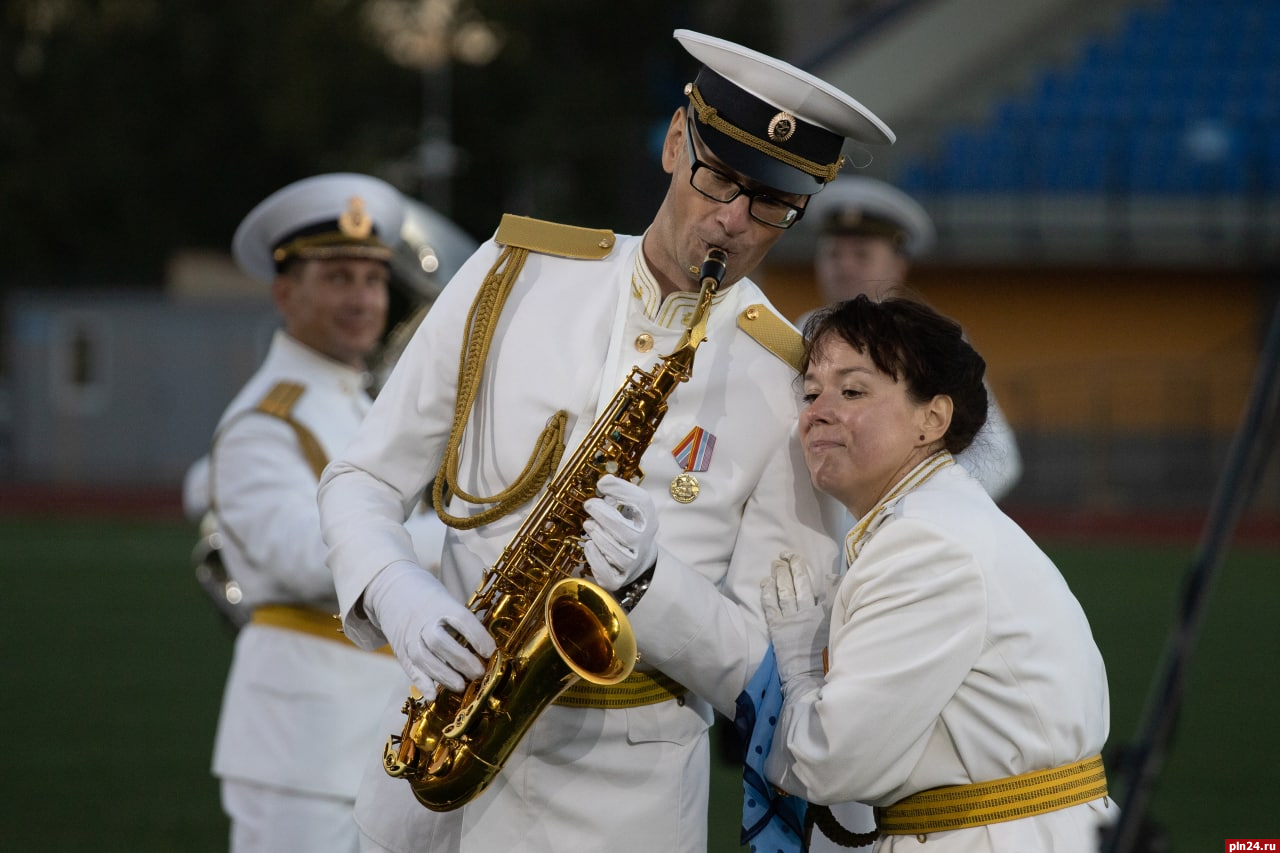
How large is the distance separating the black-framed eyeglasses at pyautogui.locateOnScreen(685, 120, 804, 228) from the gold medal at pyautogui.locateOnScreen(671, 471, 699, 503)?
49cm

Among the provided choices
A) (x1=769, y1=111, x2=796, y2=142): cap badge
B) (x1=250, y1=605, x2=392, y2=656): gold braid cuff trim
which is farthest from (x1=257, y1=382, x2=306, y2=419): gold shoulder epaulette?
(x1=769, y1=111, x2=796, y2=142): cap badge

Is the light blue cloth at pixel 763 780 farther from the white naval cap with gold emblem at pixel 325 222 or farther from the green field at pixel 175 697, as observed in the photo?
the green field at pixel 175 697

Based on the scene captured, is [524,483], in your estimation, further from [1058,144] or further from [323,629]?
[1058,144]

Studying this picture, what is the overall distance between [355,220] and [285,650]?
125cm

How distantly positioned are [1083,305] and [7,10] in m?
26.0

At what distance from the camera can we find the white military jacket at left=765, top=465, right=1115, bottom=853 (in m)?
2.78

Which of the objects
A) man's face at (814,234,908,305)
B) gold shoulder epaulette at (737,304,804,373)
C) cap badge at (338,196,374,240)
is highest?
gold shoulder epaulette at (737,304,804,373)

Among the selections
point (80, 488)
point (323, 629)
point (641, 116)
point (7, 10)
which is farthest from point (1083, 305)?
point (7, 10)

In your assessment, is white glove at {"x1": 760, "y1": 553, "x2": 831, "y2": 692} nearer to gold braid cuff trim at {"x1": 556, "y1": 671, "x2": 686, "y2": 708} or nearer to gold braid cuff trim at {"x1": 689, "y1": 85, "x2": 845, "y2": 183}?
gold braid cuff trim at {"x1": 556, "y1": 671, "x2": 686, "y2": 708}

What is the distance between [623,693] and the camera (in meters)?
3.01

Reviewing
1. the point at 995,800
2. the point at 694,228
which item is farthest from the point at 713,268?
the point at 995,800

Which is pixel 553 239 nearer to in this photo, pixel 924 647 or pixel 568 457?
pixel 568 457

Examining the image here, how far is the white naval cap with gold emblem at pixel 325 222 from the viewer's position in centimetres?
475

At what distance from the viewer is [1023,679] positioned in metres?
2.81
